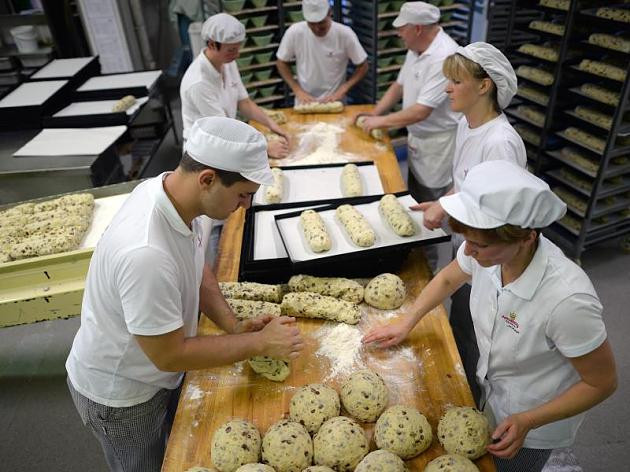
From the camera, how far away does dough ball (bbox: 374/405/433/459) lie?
140cm

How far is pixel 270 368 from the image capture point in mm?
1676

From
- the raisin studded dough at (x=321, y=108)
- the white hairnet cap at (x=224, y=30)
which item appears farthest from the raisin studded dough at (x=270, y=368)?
the raisin studded dough at (x=321, y=108)

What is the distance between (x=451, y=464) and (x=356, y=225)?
3.73 feet

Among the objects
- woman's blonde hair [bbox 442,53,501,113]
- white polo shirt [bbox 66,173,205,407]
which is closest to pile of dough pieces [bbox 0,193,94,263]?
white polo shirt [bbox 66,173,205,407]

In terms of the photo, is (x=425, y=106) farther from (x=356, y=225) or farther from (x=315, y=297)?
(x=315, y=297)

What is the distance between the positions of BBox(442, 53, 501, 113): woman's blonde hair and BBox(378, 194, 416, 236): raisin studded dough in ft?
2.20

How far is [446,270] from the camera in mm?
1754

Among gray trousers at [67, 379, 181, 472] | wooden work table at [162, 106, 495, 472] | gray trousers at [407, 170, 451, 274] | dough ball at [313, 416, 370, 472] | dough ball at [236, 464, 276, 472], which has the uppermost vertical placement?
dough ball at [236, 464, 276, 472]

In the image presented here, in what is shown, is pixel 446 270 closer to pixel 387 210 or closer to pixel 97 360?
pixel 387 210

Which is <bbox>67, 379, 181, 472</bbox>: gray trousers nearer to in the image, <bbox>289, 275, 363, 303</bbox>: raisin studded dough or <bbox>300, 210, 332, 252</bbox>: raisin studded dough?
<bbox>289, 275, 363, 303</bbox>: raisin studded dough

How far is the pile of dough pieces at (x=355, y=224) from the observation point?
2.10 meters

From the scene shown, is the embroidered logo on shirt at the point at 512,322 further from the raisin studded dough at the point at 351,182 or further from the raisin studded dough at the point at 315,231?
the raisin studded dough at the point at 351,182

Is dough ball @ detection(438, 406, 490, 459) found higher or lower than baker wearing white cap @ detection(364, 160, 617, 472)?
lower

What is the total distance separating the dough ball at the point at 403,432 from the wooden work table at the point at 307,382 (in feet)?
0.17
